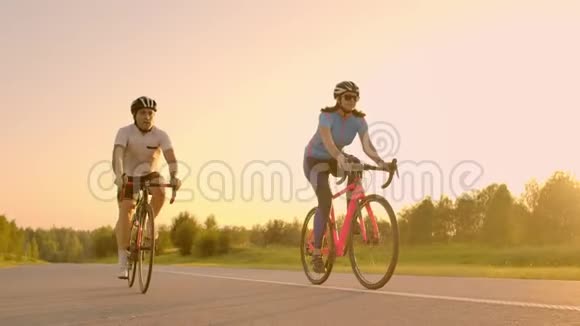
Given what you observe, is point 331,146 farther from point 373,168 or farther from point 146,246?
point 146,246

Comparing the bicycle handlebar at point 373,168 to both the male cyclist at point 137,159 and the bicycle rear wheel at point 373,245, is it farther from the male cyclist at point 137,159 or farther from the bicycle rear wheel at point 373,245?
the male cyclist at point 137,159

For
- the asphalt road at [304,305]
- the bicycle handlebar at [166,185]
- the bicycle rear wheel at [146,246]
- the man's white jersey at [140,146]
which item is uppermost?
the man's white jersey at [140,146]

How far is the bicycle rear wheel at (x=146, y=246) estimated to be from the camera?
28.3ft

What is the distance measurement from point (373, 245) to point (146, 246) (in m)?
3.19

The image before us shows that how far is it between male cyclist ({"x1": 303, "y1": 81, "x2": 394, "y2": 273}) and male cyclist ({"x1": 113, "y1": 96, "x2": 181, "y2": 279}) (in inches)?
78.6

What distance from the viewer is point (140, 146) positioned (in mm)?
9359

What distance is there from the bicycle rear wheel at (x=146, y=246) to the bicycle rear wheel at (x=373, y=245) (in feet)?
9.00

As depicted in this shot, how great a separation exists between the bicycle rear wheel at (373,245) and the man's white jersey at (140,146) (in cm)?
307

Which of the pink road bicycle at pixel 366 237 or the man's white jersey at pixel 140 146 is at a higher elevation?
the man's white jersey at pixel 140 146

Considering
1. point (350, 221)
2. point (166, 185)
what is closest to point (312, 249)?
point (350, 221)

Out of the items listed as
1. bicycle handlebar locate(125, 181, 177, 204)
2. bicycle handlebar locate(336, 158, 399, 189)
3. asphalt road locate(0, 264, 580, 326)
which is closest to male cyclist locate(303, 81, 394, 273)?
bicycle handlebar locate(336, 158, 399, 189)

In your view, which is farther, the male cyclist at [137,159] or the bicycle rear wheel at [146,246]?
the male cyclist at [137,159]

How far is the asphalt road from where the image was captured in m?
5.16

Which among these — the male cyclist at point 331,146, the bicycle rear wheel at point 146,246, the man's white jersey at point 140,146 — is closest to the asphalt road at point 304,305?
the bicycle rear wheel at point 146,246
